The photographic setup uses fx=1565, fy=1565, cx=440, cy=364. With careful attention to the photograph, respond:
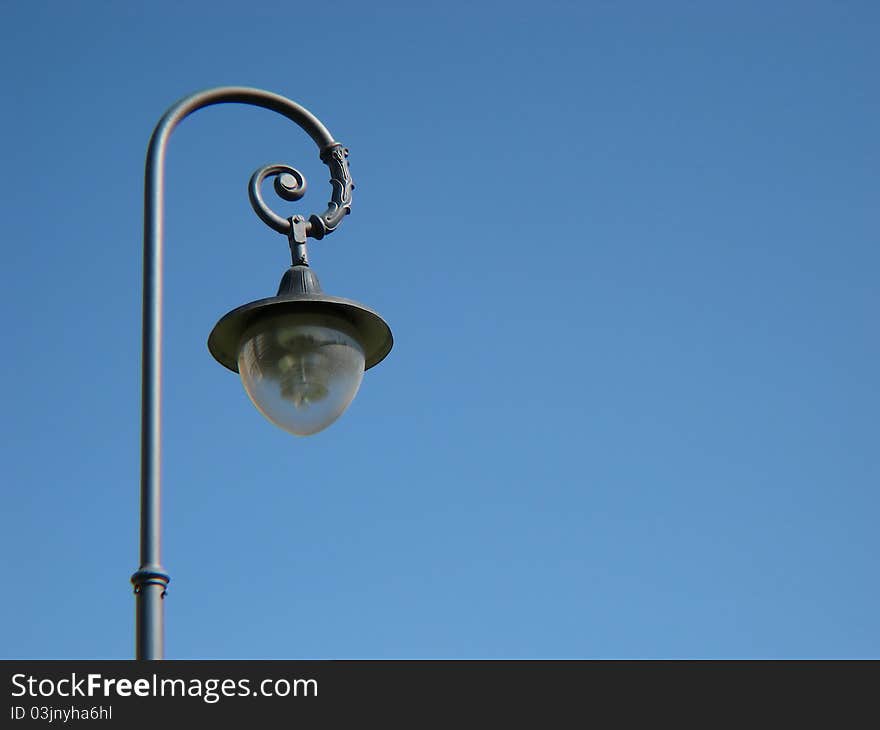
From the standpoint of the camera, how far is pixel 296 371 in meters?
8.66

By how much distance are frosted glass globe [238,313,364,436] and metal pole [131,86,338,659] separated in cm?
86

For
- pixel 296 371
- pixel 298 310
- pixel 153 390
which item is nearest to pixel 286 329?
pixel 298 310

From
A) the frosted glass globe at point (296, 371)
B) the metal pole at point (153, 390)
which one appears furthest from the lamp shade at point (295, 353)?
the metal pole at point (153, 390)

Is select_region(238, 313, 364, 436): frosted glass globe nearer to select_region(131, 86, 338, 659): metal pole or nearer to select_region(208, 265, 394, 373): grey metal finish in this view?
select_region(208, 265, 394, 373): grey metal finish

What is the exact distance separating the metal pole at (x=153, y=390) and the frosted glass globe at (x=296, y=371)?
2.81 ft

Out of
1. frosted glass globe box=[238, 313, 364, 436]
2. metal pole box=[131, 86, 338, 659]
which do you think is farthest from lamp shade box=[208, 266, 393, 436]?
metal pole box=[131, 86, 338, 659]

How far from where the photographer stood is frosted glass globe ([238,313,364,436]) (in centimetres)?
864

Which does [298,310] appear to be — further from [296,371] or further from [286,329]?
[296,371]

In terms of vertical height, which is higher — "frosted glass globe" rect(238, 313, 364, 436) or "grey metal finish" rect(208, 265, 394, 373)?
"grey metal finish" rect(208, 265, 394, 373)

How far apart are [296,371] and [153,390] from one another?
1.18 meters

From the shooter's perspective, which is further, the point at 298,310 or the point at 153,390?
the point at 298,310

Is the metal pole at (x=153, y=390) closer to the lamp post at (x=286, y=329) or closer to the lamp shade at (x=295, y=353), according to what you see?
the lamp post at (x=286, y=329)

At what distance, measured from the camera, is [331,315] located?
8781 mm

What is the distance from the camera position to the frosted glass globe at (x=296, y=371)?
340 inches
